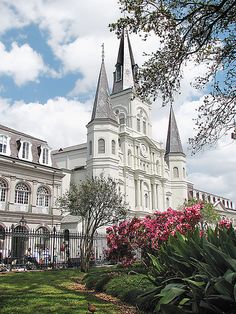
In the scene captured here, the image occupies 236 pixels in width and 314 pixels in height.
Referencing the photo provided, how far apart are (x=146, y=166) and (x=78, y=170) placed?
35.9 feet

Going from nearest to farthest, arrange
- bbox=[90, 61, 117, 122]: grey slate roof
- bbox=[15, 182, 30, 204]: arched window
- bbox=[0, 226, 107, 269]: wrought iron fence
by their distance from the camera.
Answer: bbox=[0, 226, 107, 269]: wrought iron fence, bbox=[15, 182, 30, 204]: arched window, bbox=[90, 61, 117, 122]: grey slate roof

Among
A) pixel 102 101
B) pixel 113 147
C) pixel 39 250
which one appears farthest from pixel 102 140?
pixel 39 250

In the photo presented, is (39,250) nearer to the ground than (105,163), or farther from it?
nearer to the ground

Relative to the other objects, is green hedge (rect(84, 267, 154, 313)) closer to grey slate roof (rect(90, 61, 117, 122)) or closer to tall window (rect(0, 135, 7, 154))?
tall window (rect(0, 135, 7, 154))

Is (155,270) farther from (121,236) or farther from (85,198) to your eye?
(85,198)

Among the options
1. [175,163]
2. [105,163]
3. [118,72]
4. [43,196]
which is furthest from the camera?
[175,163]

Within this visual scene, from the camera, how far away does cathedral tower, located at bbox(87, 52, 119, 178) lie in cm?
4328

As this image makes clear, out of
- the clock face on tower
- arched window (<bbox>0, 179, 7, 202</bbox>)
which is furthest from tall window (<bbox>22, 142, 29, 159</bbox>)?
the clock face on tower

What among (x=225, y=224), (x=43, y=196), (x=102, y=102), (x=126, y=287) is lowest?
(x=126, y=287)

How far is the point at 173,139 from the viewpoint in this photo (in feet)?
199

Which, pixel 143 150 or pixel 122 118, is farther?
pixel 122 118

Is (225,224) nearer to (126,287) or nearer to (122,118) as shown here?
(126,287)

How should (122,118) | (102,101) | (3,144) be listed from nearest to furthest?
(3,144), (102,101), (122,118)

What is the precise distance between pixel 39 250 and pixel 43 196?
1073cm
